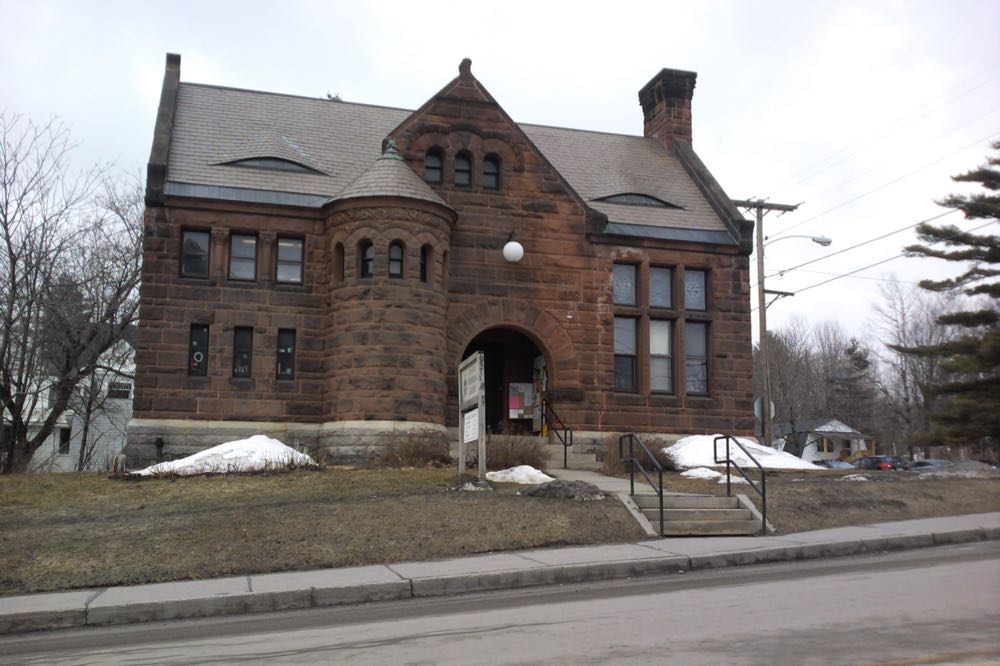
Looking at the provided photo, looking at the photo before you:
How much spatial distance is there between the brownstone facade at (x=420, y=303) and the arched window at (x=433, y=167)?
4.1 inches

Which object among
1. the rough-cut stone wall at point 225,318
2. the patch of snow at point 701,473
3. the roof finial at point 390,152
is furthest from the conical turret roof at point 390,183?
the patch of snow at point 701,473

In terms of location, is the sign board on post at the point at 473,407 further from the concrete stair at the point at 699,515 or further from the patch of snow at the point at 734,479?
the patch of snow at the point at 734,479

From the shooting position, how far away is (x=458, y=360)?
22281 millimetres

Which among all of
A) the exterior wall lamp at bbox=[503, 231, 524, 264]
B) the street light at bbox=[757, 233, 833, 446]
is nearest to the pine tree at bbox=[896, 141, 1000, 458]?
the street light at bbox=[757, 233, 833, 446]

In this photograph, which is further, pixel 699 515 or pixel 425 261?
pixel 425 261

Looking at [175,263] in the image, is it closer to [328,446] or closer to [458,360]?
[328,446]

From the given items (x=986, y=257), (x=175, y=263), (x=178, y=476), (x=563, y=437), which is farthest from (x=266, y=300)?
(x=986, y=257)

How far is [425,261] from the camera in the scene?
853 inches

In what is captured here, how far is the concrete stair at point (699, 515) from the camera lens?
43.8ft

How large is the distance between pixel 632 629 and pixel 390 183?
15467mm

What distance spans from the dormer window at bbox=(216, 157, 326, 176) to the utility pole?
14505mm

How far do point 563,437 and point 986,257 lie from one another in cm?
1395

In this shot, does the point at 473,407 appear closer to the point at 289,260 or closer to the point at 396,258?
the point at 396,258

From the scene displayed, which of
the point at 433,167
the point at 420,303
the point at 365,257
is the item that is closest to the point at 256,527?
the point at 420,303
